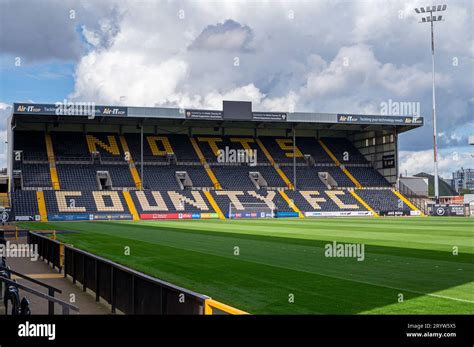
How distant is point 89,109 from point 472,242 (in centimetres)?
4437

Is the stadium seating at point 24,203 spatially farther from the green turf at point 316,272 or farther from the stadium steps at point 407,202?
the stadium steps at point 407,202

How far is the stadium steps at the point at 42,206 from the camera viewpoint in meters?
52.9

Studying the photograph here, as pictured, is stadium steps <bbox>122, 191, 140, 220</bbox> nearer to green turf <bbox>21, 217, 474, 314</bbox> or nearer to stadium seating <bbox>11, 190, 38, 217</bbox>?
stadium seating <bbox>11, 190, 38, 217</bbox>

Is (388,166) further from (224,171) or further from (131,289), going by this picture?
(131,289)

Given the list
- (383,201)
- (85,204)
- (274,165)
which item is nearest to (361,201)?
(383,201)

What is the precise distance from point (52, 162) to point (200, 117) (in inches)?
637

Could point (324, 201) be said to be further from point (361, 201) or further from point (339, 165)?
point (339, 165)

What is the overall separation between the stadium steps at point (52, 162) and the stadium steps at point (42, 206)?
217cm

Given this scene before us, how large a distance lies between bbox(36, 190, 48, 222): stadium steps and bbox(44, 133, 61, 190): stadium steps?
2174 millimetres

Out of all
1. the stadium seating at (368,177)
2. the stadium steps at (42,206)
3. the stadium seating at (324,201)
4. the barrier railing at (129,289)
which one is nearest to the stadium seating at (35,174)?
the stadium steps at (42,206)

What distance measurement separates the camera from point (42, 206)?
177 ft
